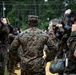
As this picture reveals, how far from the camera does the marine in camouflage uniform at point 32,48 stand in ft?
34.0

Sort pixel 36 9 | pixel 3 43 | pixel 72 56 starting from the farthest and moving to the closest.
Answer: pixel 36 9, pixel 3 43, pixel 72 56

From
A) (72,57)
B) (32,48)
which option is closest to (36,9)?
(32,48)

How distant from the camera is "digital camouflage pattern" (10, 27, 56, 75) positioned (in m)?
10.4

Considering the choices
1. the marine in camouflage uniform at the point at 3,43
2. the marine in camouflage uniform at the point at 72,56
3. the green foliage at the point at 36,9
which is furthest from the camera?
the green foliage at the point at 36,9

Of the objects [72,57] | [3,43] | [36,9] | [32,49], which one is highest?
[72,57]

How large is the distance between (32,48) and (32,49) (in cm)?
2

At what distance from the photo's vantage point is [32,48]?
34.2ft

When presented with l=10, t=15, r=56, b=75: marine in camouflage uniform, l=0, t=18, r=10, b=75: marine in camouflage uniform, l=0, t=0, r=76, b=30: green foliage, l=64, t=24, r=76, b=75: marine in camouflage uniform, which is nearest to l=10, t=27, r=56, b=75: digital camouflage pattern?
l=10, t=15, r=56, b=75: marine in camouflage uniform

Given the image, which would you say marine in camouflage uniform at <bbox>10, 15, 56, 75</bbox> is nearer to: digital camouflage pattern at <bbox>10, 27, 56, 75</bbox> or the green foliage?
digital camouflage pattern at <bbox>10, 27, 56, 75</bbox>

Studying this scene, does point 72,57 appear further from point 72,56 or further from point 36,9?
point 36,9

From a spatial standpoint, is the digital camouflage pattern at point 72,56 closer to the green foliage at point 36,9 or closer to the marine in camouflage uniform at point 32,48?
the marine in camouflage uniform at point 32,48

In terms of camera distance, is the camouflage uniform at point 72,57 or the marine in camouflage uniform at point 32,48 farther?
the marine in camouflage uniform at point 32,48

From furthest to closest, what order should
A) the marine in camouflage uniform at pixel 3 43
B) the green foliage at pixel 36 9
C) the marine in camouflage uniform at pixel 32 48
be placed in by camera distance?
the green foliage at pixel 36 9 < the marine in camouflage uniform at pixel 3 43 < the marine in camouflage uniform at pixel 32 48

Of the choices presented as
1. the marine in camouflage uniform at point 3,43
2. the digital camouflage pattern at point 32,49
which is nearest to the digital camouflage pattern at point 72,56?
the digital camouflage pattern at point 32,49
